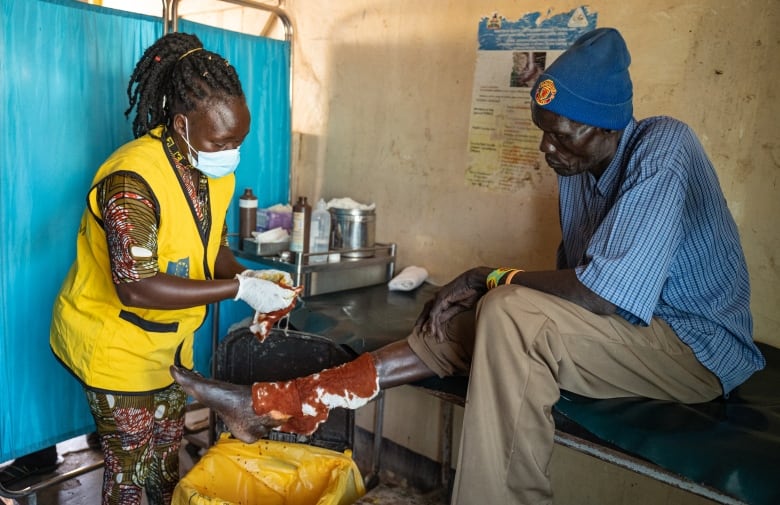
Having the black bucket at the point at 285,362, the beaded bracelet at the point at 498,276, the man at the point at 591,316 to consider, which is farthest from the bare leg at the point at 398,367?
the beaded bracelet at the point at 498,276

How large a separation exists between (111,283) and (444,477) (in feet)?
4.84

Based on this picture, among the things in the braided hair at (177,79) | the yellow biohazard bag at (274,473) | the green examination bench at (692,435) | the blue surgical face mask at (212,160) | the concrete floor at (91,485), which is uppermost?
the braided hair at (177,79)

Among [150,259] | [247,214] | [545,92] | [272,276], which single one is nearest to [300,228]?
[247,214]

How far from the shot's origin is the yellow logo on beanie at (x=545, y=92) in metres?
1.50

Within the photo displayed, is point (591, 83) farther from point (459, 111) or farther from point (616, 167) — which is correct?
point (459, 111)

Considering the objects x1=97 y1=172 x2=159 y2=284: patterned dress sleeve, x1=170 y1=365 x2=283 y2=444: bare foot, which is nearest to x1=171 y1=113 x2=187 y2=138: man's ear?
x1=97 y1=172 x2=159 y2=284: patterned dress sleeve

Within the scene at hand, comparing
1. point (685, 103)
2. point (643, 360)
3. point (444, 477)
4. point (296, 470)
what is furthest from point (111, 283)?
point (685, 103)

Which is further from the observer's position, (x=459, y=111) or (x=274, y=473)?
(x=459, y=111)

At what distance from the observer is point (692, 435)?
4.50 feet

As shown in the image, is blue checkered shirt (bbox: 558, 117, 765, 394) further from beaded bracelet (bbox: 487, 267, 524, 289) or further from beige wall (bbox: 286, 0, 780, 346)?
beige wall (bbox: 286, 0, 780, 346)

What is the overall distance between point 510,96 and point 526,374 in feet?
4.31

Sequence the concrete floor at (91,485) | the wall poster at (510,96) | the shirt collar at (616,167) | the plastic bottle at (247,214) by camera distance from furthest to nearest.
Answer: the plastic bottle at (247,214)
the wall poster at (510,96)
the concrete floor at (91,485)
the shirt collar at (616,167)

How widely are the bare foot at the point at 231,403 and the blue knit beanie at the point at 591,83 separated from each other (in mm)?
1048

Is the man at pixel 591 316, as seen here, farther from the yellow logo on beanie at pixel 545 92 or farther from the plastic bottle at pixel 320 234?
the plastic bottle at pixel 320 234
